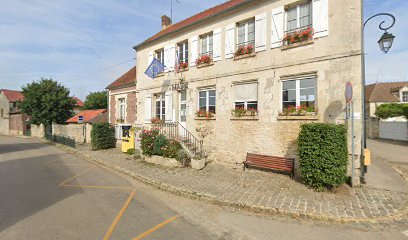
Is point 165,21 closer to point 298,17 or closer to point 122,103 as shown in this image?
point 122,103

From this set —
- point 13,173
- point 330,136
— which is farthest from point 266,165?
point 13,173

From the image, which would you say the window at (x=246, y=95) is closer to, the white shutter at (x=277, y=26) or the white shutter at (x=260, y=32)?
the white shutter at (x=260, y=32)

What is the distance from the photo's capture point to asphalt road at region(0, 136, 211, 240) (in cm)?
371

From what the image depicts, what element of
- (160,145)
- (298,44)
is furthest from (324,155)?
(160,145)

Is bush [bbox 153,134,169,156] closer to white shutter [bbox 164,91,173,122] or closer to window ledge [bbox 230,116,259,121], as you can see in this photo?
white shutter [bbox 164,91,173,122]

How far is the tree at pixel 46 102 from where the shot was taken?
21781mm

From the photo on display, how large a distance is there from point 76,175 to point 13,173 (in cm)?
257

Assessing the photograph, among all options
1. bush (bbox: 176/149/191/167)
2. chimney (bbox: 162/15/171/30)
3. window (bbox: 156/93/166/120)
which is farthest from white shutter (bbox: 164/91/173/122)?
chimney (bbox: 162/15/171/30)

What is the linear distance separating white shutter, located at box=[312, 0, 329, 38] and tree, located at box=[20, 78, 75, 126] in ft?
80.3

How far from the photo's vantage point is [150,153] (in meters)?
9.75

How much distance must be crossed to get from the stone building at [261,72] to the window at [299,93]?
0.03 meters

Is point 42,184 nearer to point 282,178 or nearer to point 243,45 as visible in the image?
point 282,178

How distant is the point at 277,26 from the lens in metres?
7.85

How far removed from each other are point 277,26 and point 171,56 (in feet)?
19.5
